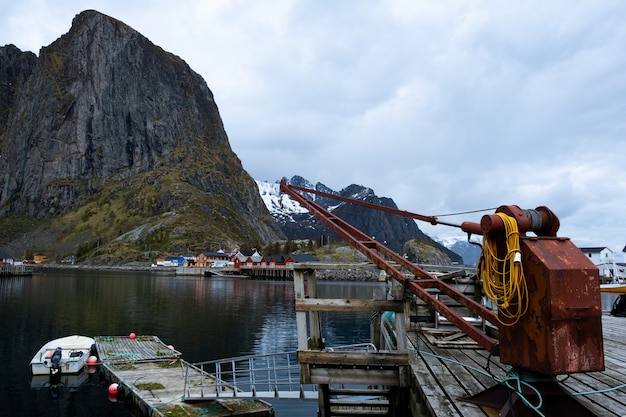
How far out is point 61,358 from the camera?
88.7 feet

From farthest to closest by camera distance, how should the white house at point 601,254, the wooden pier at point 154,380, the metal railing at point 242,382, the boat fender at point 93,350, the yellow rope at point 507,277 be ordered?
the white house at point 601,254 < the boat fender at point 93,350 < the wooden pier at point 154,380 < the metal railing at point 242,382 < the yellow rope at point 507,277

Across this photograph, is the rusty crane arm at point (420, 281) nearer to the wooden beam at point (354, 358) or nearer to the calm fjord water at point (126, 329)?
the wooden beam at point (354, 358)

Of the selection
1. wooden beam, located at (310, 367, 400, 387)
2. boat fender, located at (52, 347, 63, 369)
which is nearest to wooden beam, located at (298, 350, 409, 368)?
wooden beam, located at (310, 367, 400, 387)

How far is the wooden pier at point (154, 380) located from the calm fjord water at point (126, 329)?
1141 millimetres

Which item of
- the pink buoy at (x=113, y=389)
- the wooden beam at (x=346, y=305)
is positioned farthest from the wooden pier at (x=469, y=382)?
the pink buoy at (x=113, y=389)

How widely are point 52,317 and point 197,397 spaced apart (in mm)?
38644

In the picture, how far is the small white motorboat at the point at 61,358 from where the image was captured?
1033 inches

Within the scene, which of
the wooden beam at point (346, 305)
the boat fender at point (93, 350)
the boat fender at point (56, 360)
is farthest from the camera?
the boat fender at point (93, 350)

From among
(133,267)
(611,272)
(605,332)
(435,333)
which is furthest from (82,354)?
(133,267)

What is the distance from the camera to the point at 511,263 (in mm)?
6047

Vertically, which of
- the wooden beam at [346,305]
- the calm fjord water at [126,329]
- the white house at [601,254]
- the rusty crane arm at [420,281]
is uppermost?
the rusty crane arm at [420,281]

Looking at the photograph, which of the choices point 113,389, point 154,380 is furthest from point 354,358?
point 113,389

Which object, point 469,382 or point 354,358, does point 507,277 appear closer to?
point 469,382

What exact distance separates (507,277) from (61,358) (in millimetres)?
28342
